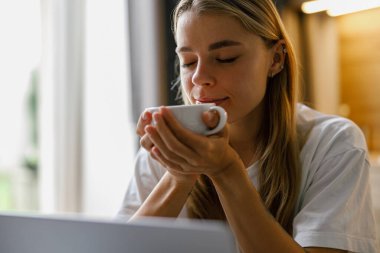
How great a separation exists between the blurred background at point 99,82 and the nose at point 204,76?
4.15ft

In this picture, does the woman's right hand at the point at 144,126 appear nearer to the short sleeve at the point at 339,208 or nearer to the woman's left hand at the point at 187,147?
the woman's left hand at the point at 187,147

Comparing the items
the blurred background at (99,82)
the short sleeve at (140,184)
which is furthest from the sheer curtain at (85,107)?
the short sleeve at (140,184)

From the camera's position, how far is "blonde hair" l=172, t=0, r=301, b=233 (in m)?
1.00

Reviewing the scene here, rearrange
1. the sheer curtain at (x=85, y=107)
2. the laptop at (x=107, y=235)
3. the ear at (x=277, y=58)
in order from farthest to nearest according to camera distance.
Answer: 1. the sheer curtain at (x=85, y=107)
2. the ear at (x=277, y=58)
3. the laptop at (x=107, y=235)

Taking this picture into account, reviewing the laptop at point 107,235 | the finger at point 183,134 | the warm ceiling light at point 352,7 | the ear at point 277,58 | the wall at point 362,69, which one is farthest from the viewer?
the wall at point 362,69

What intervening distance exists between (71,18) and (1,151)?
757 millimetres

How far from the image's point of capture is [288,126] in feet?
3.57

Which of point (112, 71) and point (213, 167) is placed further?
point (112, 71)

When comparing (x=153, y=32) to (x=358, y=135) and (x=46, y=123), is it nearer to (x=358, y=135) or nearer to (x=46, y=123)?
(x=46, y=123)

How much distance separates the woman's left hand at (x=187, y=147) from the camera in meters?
0.76

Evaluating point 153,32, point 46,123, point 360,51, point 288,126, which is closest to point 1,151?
point 46,123

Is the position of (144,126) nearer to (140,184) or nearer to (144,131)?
(144,131)

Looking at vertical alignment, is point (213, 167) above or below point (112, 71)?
below

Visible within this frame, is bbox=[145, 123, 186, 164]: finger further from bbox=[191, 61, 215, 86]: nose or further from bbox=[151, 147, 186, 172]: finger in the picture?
bbox=[191, 61, 215, 86]: nose
